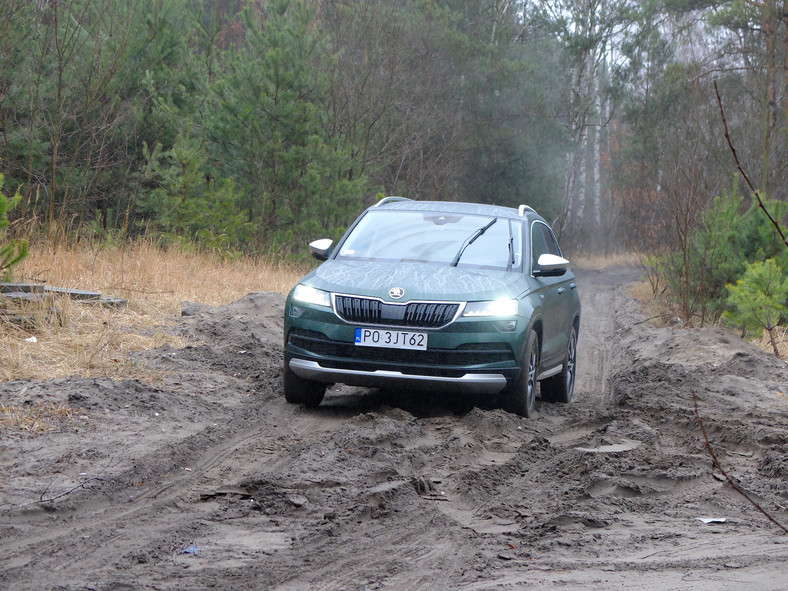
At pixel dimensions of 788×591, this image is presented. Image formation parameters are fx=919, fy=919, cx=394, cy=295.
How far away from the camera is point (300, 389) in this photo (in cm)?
731

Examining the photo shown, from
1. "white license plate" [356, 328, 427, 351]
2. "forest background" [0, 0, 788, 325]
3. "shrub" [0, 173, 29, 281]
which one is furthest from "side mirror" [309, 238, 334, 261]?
"forest background" [0, 0, 788, 325]

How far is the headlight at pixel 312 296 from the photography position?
23.3 ft

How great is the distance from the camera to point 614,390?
9.16 meters

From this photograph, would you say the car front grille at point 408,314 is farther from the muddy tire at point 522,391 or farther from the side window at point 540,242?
the side window at point 540,242

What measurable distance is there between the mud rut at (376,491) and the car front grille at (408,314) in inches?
27.0

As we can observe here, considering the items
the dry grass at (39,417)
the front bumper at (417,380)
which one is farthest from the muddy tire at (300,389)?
the dry grass at (39,417)

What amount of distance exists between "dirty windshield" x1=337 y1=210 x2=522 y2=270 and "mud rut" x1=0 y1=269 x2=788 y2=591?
Answer: 122 cm

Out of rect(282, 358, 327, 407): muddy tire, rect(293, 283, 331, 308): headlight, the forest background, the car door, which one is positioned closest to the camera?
rect(293, 283, 331, 308): headlight

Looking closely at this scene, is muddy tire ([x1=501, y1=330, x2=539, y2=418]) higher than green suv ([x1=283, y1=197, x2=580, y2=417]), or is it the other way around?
green suv ([x1=283, y1=197, x2=580, y2=417])

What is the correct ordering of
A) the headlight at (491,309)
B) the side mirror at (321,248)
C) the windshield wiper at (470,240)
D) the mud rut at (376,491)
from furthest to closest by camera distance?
the side mirror at (321,248) → the windshield wiper at (470,240) → the headlight at (491,309) → the mud rut at (376,491)

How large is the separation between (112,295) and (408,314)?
18.4 ft

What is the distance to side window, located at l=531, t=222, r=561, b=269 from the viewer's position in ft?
26.9

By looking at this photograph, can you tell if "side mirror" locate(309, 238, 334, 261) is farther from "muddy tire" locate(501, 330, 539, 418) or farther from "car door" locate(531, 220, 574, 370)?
"muddy tire" locate(501, 330, 539, 418)

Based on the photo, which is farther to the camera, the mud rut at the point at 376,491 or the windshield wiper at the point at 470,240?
the windshield wiper at the point at 470,240
